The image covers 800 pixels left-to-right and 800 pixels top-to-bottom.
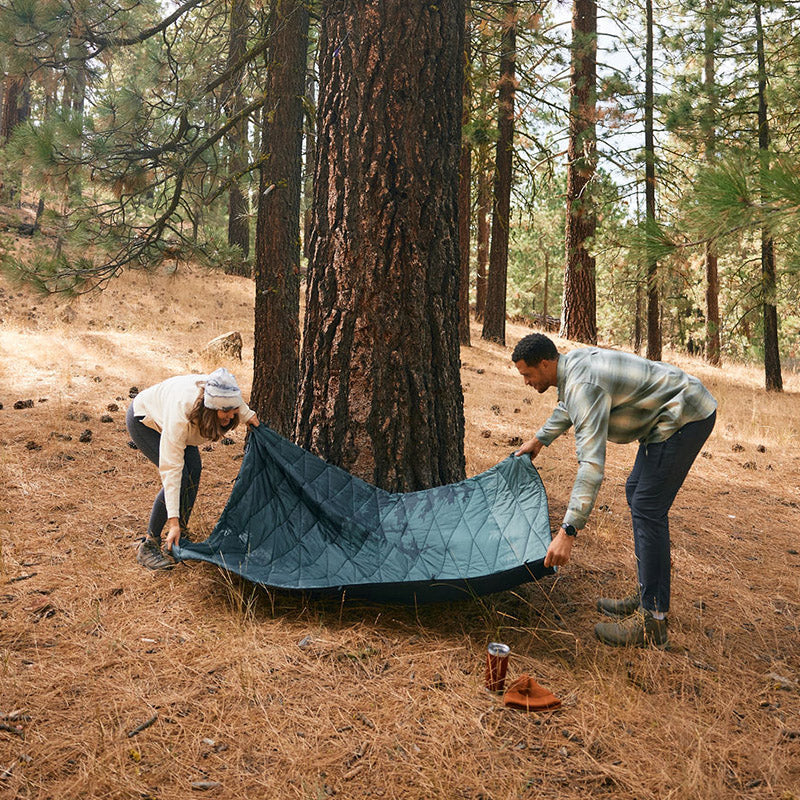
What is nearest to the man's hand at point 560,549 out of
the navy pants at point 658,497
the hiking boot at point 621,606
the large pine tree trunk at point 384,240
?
the navy pants at point 658,497

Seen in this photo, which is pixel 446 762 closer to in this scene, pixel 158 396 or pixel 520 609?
pixel 520 609

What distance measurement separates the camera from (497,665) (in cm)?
247

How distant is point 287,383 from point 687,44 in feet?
32.5

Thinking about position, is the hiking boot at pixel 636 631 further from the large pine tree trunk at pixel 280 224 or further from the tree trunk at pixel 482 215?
the tree trunk at pixel 482 215

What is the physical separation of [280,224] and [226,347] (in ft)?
12.3

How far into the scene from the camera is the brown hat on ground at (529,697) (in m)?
2.36

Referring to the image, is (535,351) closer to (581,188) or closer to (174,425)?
(174,425)

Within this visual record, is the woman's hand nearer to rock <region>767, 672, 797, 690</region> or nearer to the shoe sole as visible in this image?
the shoe sole

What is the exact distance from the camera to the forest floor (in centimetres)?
204

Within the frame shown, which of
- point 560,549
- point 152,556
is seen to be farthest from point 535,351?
point 152,556

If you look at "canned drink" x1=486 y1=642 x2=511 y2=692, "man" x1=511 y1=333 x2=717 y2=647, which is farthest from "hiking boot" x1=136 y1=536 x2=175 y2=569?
"man" x1=511 y1=333 x2=717 y2=647

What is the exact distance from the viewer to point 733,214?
4.43 m

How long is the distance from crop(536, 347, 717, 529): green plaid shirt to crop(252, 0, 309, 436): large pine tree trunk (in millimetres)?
3402

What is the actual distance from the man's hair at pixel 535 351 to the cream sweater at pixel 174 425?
143cm
